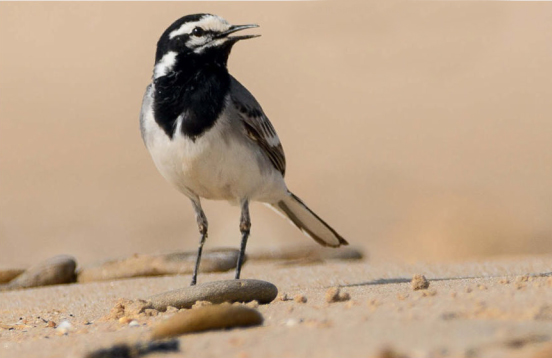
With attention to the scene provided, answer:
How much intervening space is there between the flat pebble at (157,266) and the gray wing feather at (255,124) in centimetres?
131

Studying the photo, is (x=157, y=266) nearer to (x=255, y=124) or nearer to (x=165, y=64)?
(x=255, y=124)

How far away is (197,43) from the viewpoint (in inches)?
258

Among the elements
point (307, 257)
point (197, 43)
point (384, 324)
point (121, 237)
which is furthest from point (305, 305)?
point (121, 237)

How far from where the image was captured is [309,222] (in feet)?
25.6

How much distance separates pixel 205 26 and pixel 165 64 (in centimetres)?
38

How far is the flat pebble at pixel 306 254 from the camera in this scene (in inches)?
341

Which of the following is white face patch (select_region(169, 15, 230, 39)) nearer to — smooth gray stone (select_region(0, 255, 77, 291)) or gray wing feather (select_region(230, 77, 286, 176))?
gray wing feather (select_region(230, 77, 286, 176))

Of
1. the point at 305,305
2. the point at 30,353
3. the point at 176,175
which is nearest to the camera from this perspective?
the point at 30,353

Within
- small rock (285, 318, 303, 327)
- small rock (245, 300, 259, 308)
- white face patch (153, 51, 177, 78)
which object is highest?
white face patch (153, 51, 177, 78)

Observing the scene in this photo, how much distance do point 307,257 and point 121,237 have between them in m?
4.08

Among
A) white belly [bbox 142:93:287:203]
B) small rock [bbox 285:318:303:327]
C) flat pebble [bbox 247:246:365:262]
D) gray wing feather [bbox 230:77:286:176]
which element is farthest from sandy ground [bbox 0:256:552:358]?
flat pebble [bbox 247:246:365:262]

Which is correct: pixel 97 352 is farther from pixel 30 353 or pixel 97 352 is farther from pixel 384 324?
pixel 384 324

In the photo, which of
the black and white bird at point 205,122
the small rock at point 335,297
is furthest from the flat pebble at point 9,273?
the small rock at point 335,297

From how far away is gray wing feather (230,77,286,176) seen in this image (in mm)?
6629
